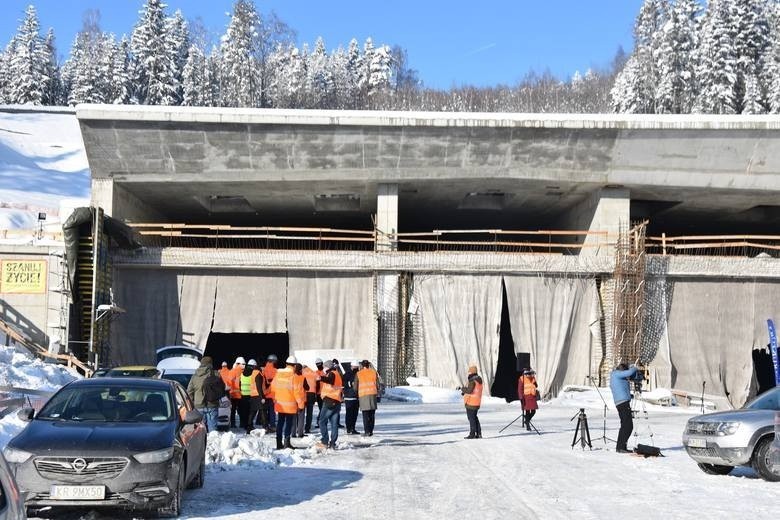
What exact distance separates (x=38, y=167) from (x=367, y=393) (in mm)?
56371

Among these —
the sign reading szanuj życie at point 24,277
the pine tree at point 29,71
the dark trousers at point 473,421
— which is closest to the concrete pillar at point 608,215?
the dark trousers at point 473,421

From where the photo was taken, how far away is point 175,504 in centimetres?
935

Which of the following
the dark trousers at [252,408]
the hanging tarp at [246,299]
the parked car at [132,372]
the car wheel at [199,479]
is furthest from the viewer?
the hanging tarp at [246,299]

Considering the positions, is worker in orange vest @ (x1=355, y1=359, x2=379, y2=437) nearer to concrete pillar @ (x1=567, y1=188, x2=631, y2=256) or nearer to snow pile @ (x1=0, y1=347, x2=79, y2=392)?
snow pile @ (x1=0, y1=347, x2=79, y2=392)

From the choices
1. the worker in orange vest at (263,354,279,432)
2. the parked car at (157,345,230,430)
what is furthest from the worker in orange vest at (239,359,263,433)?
the parked car at (157,345,230,430)

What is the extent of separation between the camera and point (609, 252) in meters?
33.4

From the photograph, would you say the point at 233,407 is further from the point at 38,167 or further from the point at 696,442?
the point at 38,167

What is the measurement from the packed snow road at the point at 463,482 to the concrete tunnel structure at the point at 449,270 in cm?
1424

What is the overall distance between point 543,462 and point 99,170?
23.3m

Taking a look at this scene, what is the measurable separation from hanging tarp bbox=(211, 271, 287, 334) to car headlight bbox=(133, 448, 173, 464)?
2385cm

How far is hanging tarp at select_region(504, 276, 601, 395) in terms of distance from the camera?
108 ft

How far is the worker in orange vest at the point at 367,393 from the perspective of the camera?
1800cm

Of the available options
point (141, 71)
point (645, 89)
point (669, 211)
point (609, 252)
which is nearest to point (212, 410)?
point (609, 252)

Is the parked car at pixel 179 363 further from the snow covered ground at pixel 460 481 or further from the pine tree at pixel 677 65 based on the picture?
the pine tree at pixel 677 65
